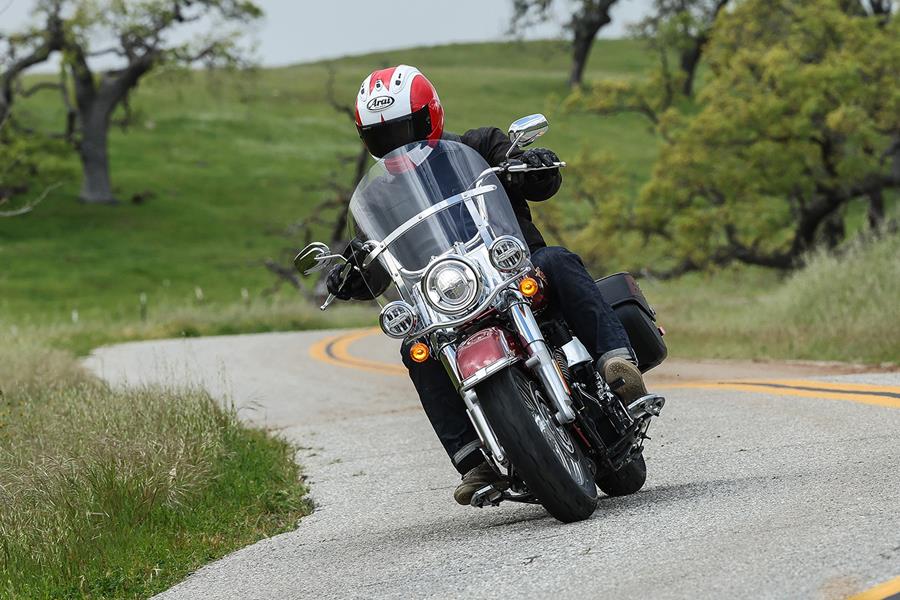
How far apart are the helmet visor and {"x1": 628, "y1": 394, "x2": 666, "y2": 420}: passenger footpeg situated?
158 centimetres

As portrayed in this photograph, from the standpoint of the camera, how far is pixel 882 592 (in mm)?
3932

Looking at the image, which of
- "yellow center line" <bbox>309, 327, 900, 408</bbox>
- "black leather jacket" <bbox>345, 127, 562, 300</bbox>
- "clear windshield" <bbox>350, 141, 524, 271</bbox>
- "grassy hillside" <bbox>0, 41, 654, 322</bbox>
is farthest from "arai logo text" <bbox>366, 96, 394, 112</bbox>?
"grassy hillside" <bbox>0, 41, 654, 322</bbox>

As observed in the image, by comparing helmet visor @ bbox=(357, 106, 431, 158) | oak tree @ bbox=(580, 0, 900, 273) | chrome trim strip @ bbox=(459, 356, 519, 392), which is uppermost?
helmet visor @ bbox=(357, 106, 431, 158)

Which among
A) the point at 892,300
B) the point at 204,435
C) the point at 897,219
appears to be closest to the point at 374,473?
the point at 204,435

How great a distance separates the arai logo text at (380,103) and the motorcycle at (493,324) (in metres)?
0.23

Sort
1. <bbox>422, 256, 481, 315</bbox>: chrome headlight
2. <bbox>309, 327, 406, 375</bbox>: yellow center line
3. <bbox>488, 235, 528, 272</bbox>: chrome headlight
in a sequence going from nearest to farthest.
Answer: <bbox>422, 256, 481, 315</bbox>: chrome headlight → <bbox>488, 235, 528, 272</bbox>: chrome headlight → <bbox>309, 327, 406, 375</bbox>: yellow center line

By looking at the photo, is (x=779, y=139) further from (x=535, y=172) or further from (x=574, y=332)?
(x=574, y=332)

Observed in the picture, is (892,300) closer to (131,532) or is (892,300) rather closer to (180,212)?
(131,532)

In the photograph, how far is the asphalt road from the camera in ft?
14.7

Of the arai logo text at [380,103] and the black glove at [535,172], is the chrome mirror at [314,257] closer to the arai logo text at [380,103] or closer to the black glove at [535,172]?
the arai logo text at [380,103]

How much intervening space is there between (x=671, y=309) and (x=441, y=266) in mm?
19756

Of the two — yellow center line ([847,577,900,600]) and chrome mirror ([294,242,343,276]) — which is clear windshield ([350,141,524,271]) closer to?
chrome mirror ([294,242,343,276])

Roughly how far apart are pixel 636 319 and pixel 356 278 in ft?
4.56

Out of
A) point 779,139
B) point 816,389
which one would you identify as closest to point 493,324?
point 816,389
